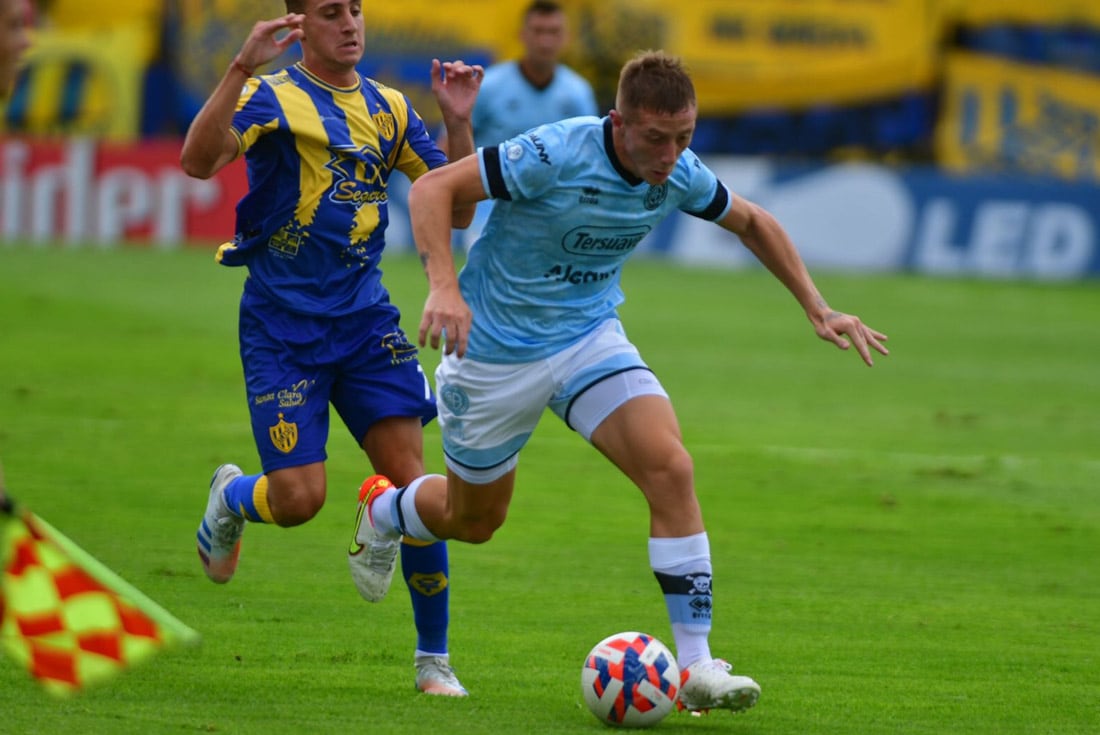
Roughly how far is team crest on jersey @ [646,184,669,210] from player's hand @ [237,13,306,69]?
4.30 feet

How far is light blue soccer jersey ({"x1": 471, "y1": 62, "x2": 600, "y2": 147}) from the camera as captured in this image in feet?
43.3

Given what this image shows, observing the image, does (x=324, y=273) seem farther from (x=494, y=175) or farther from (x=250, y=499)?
(x=494, y=175)

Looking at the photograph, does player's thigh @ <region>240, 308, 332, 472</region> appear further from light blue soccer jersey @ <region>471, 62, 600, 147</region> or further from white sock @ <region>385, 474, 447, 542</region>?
light blue soccer jersey @ <region>471, 62, 600, 147</region>

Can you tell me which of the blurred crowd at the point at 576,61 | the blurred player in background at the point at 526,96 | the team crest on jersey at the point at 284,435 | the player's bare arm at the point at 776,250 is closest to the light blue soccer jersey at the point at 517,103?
the blurred player in background at the point at 526,96

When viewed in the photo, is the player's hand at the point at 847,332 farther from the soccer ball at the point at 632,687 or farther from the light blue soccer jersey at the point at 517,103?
the light blue soccer jersey at the point at 517,103

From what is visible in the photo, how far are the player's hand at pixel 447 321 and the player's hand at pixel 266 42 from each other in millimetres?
1077

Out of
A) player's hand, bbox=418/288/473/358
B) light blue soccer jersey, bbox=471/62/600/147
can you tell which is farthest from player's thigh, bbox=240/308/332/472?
light blue soccer jersey, bbox=471/62/600/147

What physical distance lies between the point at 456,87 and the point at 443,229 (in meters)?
1.05

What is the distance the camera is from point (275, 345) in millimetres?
6594

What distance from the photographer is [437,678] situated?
607cm

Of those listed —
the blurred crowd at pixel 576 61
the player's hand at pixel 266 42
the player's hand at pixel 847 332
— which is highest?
the player's hand at pixel 266 42

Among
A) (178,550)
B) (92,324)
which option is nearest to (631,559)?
(178,550)

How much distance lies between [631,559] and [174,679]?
2.99m

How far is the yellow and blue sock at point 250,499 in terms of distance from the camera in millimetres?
6684
